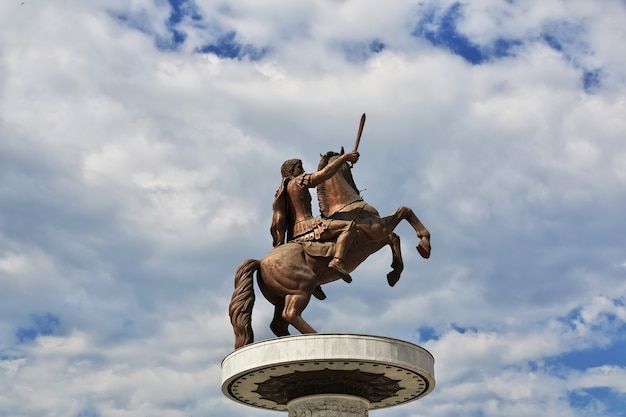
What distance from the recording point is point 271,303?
22828mm

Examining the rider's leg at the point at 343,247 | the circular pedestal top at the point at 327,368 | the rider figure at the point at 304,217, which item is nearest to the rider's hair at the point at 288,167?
the rider figure at the point at 304,217

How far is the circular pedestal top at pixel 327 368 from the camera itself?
775 inches

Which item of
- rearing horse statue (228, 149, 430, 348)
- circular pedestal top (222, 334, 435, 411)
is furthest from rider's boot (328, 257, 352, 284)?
circular pedestal top (222, 334, 435, 411)

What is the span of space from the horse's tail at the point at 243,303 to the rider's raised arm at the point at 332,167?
250 cm

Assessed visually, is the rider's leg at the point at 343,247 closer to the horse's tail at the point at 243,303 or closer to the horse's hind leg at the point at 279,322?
the horse's hind leg at the point at 279,322

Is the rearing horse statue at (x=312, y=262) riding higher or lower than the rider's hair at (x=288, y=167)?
lower

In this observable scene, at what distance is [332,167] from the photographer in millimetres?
22297

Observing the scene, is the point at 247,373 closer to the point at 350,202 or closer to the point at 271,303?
the point at 271,303

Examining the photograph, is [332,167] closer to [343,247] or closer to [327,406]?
[343,247]

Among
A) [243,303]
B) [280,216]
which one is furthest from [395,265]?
[243,303]

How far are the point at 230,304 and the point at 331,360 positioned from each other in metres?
3.55

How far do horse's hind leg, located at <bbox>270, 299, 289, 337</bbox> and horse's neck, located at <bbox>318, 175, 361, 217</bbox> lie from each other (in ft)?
8.22

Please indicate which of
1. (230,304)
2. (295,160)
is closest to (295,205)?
(295,160)

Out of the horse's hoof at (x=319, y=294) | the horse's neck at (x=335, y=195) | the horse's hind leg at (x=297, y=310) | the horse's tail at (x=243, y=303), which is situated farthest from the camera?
the horse's hoof at (x=319, y=294)
